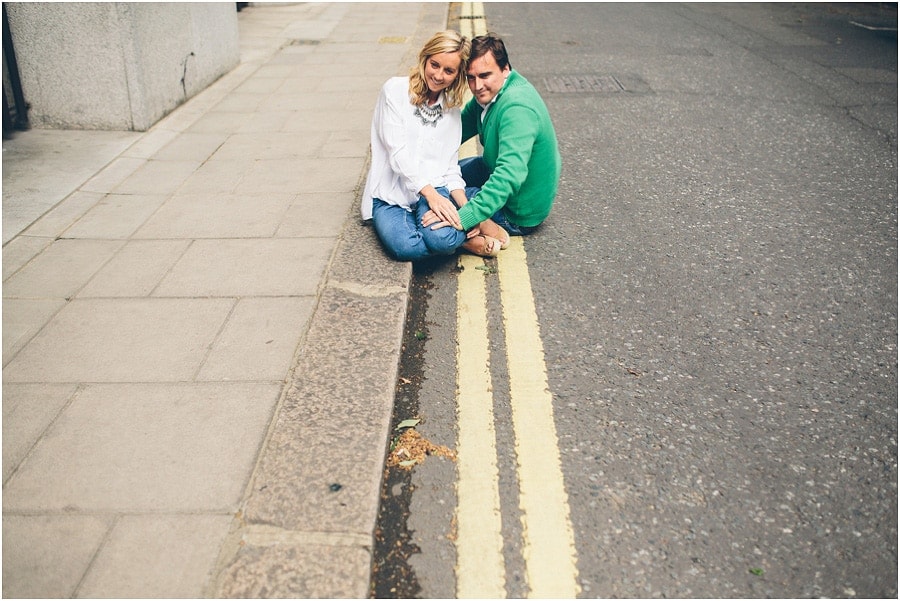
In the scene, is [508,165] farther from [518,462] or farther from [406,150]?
[518,462]

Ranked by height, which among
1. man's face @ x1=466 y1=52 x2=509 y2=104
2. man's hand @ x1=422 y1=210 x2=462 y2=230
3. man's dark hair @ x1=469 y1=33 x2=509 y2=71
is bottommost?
man's hand @ x1=422 y1=210 x2=462 y2=230

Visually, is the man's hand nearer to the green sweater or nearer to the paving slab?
the green sweater

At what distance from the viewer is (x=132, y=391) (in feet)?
9.80

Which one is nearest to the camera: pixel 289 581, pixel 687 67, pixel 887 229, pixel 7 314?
pixel 289 581

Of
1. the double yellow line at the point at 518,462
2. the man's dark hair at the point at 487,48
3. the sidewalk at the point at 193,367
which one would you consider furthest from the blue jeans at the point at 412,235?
the man's dark hair at the point at 487,48

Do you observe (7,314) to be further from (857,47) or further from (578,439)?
(857,47)

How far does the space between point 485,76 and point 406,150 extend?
0.54m

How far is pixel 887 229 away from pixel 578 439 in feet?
9.62

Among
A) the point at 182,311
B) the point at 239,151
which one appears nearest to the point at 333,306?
the point at 182,311

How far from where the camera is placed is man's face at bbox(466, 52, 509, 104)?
3.85 metres

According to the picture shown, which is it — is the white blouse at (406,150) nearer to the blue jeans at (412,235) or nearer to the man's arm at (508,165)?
the blue jeans at (412,235)

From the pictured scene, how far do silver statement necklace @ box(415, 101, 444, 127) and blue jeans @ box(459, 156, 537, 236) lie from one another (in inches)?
18.7

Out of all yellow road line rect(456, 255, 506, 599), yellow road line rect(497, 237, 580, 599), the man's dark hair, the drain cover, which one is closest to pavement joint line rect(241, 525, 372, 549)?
yellow road line rect(456, 255, 506, 599)

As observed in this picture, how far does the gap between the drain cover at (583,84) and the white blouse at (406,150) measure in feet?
13.0
